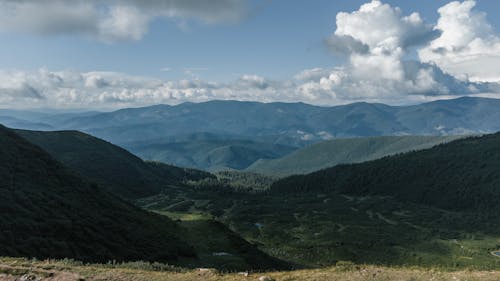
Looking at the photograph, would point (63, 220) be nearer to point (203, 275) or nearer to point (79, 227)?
point (79, 227)

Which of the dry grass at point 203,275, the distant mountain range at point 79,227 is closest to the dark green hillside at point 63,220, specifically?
the distant mountain range at point 79,227

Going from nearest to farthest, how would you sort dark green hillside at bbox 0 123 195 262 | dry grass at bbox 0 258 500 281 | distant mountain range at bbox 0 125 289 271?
dry grass at bbox 0 258 500 281 < dark green hillside at bbox 0 123 195 262 < distant mountain range at bbox 0 125 289 271

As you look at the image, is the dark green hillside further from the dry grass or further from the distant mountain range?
the dry grass

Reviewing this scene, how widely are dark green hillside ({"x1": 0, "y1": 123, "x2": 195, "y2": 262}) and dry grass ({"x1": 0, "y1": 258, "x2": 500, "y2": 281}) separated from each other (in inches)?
650

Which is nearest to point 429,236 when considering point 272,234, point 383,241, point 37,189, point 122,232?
point 383,241

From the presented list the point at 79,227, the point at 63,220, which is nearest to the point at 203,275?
the point at 79,227

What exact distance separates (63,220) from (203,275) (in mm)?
40175

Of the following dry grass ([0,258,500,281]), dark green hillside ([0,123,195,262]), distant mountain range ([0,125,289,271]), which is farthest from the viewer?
distant mountain range ([0,125,289,271])

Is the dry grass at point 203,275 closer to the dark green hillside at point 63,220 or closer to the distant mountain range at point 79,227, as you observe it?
the dark green hillside at point 63,220

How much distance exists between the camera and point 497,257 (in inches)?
5517

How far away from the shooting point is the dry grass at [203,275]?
27.4 metres

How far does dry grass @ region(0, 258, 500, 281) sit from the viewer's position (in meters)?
27.4

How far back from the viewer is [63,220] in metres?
60.0

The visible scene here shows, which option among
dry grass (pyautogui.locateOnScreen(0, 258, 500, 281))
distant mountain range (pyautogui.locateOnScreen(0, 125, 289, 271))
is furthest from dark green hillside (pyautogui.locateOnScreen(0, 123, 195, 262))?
dry grass (pyautogui.locateOnScreen(0, 258, 500, 281))
